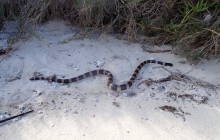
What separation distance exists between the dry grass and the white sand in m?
0.35

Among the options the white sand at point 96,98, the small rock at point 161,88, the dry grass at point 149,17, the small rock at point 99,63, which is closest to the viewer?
the white sand at point 96,98

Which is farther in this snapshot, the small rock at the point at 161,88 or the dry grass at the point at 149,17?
the dry grass at the point at 149,17

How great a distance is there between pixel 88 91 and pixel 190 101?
1.68 m

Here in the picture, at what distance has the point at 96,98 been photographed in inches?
137

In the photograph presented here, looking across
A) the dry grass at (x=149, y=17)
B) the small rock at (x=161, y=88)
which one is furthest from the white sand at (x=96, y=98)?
the dry grass at (x=149, y=17)

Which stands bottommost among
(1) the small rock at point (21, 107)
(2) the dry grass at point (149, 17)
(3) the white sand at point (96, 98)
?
(1) the small rock at point (21, 107)

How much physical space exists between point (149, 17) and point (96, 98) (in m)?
2.16

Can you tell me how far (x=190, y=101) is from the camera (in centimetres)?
333

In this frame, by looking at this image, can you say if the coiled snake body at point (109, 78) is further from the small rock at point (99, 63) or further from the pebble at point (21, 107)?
the pebble at point (21, 107)

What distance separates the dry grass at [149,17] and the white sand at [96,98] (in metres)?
0.35

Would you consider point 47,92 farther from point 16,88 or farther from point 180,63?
point 180,63

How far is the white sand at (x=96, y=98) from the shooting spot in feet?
9.39

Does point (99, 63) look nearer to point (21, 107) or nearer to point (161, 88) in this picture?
point (161, 88)

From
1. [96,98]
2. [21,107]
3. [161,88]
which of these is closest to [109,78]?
[96,98]
